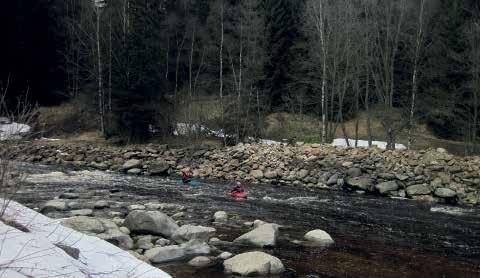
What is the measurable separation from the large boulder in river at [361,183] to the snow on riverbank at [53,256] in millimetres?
14431

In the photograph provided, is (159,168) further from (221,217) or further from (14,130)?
(14,130)

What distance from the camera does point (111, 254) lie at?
5.43 meters

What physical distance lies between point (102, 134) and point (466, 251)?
26702mm

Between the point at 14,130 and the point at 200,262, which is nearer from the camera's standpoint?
the point at 14,130

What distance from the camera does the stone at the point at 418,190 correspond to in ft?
59.2

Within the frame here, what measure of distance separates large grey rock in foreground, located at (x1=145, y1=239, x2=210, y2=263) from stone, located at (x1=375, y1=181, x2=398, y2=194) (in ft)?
37.2

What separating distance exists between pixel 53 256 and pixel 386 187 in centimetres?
1594

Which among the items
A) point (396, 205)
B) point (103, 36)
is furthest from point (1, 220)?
point (103, 36)

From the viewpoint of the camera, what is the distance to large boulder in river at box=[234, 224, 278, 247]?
947 centimetres

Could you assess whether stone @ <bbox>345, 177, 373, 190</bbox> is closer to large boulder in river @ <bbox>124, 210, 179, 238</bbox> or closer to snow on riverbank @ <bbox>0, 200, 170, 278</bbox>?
large boulder in river @ <bbox>124, 210, 179, 238</bbox>

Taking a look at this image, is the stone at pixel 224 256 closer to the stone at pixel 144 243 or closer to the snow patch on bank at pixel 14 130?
the stone at pixel 144 243

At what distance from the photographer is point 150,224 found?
9.69 meters

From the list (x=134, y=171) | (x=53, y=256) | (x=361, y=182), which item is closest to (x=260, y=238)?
(x=53, y=256)

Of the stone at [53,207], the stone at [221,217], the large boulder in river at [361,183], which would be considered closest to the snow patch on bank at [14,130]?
the stone at [53,207]
